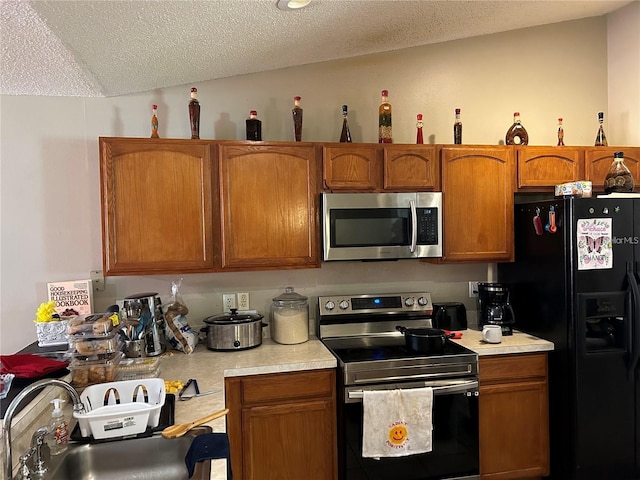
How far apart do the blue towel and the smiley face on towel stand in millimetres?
1144

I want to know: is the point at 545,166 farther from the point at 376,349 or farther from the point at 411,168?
the point at 376,349

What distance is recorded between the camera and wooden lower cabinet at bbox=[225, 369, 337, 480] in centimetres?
220

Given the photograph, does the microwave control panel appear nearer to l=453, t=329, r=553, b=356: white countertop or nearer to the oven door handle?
l=453, t=329, r=553, b=356: white countertop

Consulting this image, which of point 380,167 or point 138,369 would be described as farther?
point 380,167

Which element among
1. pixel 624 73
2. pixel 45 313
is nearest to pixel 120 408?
pixel 45 313

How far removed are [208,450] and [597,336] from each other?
221 centimetres

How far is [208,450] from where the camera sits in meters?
1.25

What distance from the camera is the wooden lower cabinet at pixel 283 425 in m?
2.20

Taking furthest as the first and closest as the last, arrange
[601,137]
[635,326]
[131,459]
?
[601,137], [635,326], [131,459]

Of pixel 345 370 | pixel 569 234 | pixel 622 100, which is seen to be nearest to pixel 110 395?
pixel 345 370

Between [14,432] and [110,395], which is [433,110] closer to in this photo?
[110,395]

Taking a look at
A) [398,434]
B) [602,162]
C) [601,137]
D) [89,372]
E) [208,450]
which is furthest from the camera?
[601,137]

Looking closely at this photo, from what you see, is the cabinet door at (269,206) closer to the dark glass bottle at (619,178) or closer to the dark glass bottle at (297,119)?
the dark glass bottle at (297,119)

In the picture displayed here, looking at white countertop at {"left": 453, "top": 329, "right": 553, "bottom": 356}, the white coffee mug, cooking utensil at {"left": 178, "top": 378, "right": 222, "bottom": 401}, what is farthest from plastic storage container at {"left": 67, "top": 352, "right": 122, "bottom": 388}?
the white coffee mug
